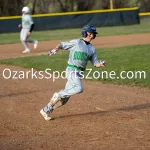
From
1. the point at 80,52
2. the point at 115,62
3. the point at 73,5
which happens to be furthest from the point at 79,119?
the point at 73,5

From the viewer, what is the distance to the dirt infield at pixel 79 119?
6.37 m

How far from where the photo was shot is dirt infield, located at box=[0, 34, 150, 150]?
637cm

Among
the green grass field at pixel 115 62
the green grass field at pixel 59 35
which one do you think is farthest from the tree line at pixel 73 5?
the green grass field at pixel 115 62

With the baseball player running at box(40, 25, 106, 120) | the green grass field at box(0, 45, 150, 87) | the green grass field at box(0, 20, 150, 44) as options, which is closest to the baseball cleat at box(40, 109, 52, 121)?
the baseball player running at box(40, 25, 106, 120)

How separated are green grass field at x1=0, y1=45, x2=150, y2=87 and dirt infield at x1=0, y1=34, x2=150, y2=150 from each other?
1.44 meters

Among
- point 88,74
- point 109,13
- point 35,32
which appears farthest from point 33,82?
point 109,13

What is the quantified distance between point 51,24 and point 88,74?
23.5 m

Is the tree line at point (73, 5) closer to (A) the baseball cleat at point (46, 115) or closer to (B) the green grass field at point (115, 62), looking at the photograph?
(B) the green grass field at point (115, 62)

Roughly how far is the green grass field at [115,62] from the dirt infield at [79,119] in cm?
144

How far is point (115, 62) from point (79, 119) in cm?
761

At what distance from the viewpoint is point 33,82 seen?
12.2 m

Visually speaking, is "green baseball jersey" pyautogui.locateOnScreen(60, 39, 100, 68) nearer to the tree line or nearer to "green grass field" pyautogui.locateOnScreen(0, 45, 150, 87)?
"green grass field" pyautogui.locateOnScreen(0, 45, 150, 87)

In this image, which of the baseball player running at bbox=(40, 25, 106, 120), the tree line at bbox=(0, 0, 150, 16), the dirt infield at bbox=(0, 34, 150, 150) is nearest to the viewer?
the dirt infield at bbox=(0, 34, 150, 150)

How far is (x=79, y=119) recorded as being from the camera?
7.95 m
